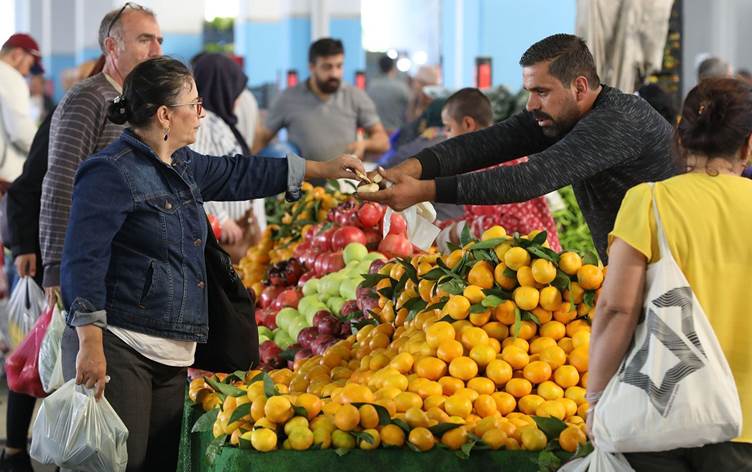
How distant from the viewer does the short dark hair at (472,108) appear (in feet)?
17.8

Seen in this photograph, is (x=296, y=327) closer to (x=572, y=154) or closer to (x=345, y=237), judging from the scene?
(x=345, y=237)

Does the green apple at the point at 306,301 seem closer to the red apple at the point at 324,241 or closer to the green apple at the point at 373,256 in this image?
the green apple at the point at 373,256

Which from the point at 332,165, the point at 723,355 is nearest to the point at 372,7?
the point at 332,165

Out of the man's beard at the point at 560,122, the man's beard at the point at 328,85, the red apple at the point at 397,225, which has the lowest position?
the red apple at the point at 397,225

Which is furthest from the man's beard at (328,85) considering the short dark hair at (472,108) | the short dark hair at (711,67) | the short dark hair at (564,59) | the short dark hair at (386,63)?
the short dark hair at (564,59)

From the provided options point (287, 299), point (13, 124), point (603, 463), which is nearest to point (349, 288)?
point (287, 299)

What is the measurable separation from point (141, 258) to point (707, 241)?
150cm

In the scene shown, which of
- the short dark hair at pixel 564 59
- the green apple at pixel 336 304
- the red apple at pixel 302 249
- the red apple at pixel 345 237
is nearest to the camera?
the short dark hair at pixel 564 59

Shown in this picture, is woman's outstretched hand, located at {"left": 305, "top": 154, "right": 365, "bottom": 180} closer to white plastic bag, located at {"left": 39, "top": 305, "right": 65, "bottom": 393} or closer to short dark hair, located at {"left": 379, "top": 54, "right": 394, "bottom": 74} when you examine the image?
white plastic bag, located at {"left": 39, "top": 305, "right": 65, "bottom": 393}

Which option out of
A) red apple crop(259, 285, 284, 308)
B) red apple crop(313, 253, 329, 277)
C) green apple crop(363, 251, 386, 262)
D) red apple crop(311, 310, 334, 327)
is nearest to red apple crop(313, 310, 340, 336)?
red apple crop(311, 310, 334, 327)

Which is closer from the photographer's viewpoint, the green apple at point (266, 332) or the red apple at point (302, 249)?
the green apple at point (266, 332)

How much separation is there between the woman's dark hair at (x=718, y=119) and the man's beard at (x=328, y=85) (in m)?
5.68

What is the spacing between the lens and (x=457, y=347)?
3.22 m

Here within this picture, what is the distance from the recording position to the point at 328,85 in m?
7.97
